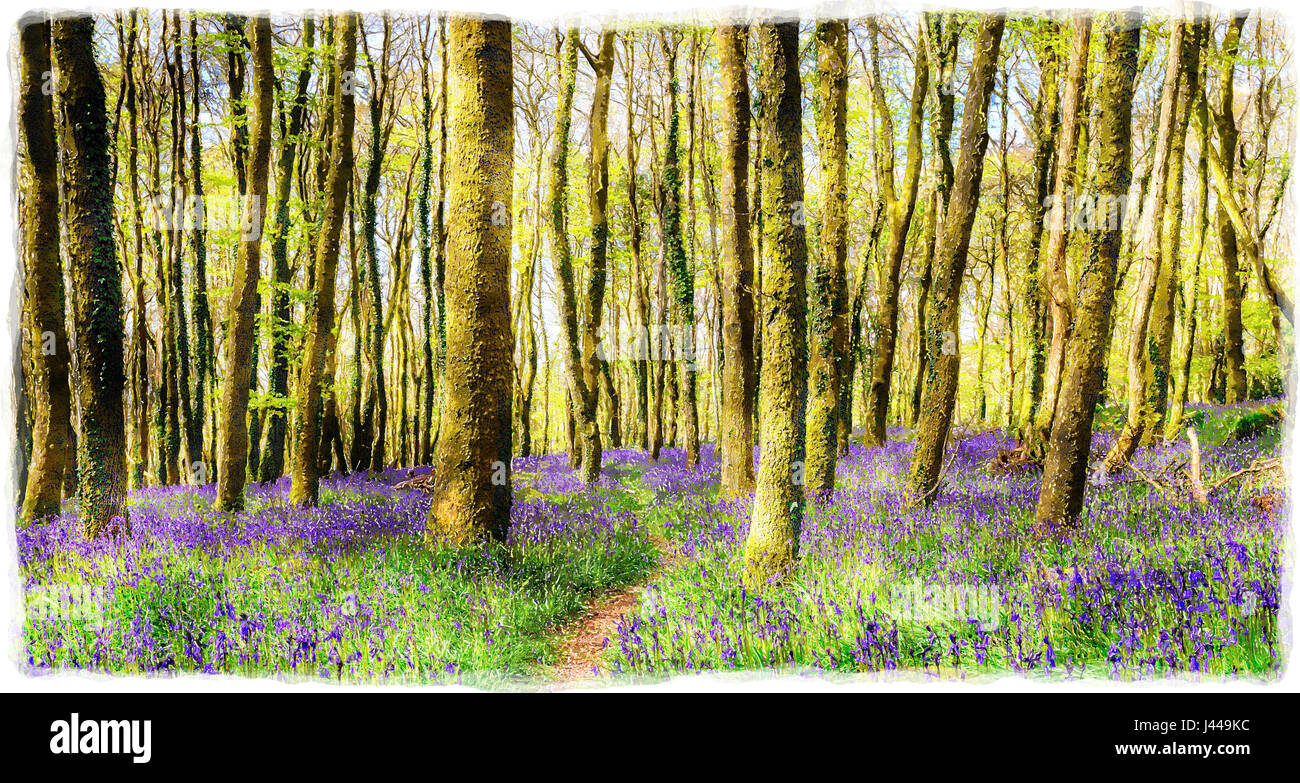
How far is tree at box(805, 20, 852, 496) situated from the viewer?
541 centimetres

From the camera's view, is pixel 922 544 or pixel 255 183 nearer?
pixel 922 544

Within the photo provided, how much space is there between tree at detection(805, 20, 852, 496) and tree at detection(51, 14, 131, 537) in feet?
18.9

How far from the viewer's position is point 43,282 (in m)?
6.02

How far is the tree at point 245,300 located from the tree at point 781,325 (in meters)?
6.60

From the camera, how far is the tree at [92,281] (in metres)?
5.30

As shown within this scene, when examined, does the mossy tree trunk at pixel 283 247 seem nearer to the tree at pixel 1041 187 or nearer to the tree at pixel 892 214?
the tree at pixel 892 214

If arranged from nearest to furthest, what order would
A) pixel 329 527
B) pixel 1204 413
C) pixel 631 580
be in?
pixel 631 580, pixel 329 527, pixel 1204 413

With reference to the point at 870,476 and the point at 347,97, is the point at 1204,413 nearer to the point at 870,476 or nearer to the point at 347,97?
the point at 870,476

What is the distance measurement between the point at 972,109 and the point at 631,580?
5980 millimetres

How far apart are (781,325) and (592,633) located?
2.63m

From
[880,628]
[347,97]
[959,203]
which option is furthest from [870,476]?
[347,97]

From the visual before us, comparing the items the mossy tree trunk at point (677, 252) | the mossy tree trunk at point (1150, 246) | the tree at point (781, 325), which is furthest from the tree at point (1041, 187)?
the tree at point (781, 325)

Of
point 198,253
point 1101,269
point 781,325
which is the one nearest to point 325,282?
point 198,253

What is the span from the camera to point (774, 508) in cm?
467
